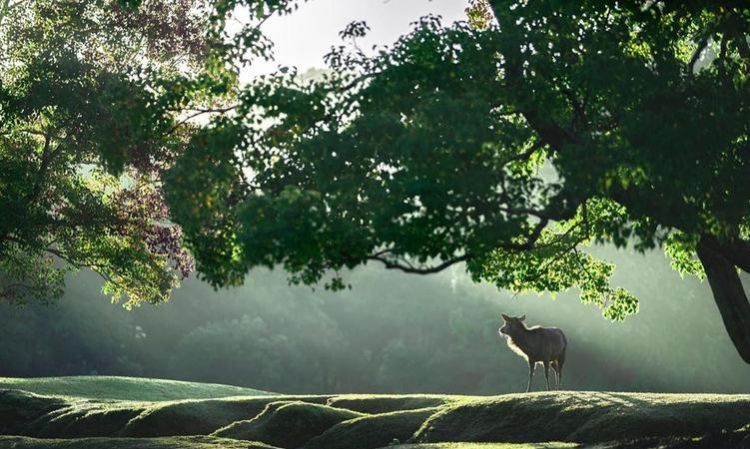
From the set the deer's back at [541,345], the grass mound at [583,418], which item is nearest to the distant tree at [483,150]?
the grass mound at [583,418]

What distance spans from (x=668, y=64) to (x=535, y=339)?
44.7ft

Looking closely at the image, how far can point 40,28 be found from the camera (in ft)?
88.3

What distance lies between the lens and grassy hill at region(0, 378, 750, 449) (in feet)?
60.4

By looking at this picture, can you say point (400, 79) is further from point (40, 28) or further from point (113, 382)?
point (113, 382)

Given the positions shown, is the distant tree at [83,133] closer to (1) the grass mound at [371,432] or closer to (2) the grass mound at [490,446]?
(1) the grass mound at [371,432]

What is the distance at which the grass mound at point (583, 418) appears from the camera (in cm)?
1850

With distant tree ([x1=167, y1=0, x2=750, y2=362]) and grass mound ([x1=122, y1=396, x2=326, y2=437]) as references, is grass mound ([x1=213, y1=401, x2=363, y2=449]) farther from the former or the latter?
distant tree ([x1=167, y1=0, x2=750, y2=362])

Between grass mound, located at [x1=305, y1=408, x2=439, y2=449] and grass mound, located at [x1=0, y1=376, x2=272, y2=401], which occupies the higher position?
grass mound, located at [x1=0, y1=376, x2=272, y2=401]

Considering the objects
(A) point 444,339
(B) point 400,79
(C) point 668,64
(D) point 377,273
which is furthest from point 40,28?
(D) point 377,273

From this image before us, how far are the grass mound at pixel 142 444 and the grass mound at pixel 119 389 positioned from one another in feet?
40.7

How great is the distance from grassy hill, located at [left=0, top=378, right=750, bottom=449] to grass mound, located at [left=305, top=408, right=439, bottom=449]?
0.8 inches

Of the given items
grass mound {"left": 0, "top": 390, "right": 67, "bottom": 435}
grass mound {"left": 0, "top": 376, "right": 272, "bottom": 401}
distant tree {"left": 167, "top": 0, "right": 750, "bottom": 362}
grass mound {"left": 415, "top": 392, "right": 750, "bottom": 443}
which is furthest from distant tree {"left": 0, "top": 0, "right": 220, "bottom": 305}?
grass mound {"left": 415, "top": 392, "right": 750, "bottom": 443}

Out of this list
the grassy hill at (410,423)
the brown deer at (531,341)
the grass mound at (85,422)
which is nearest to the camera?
the grassy hill at (410,423)

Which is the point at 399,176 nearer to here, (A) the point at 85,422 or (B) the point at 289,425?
(B) the point at 289,425
